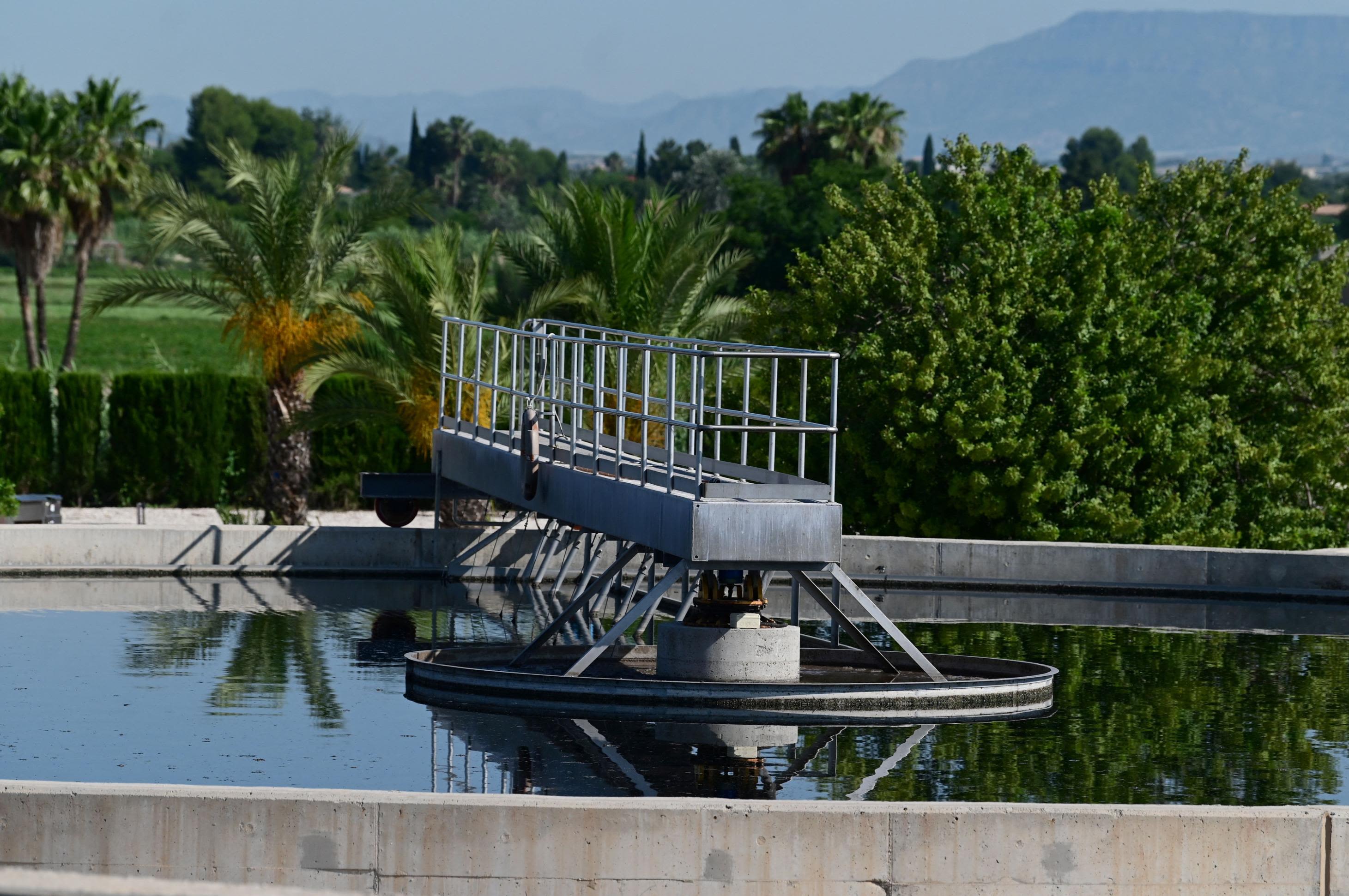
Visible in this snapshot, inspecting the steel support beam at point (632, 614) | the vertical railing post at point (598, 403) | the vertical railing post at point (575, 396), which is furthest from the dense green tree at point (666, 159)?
the steel support beam at point (632, 614)

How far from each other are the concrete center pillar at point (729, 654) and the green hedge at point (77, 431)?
73.5 feet

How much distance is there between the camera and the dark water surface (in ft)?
35.5

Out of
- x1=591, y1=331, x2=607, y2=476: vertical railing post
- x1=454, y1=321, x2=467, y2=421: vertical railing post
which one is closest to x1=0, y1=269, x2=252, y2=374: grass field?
x1=454, y1=321, x2=467, y2=421: vertical railing post

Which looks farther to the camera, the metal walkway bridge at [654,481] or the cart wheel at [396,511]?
the cart wheel at [396,511]

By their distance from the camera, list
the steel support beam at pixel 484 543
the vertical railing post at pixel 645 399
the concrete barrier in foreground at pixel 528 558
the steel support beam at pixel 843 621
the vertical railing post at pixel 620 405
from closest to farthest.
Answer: the steel support beam at pixel 843 621 < the vertical railing post at pixel 645 399 < the vertical railing post at pixel 620 405 < the concrete barrier in foreground at pixel 528 558 < the steel support beam at pixel 484 543

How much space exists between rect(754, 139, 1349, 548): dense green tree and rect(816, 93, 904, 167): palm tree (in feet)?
141

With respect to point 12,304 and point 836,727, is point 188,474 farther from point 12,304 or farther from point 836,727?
point 12,304

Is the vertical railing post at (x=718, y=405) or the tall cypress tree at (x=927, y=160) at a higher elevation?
the tall cypress tree at (x=927, y=160)

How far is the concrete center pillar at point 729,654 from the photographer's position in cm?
1330

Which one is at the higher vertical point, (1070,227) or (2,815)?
(1070,227)

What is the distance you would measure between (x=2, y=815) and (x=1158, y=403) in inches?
768

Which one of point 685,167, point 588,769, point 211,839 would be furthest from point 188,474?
point 685,167

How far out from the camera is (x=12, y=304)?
91.9 m

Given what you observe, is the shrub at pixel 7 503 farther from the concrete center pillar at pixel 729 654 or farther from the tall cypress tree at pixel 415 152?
the tall cypress tree at pixel 415 152
